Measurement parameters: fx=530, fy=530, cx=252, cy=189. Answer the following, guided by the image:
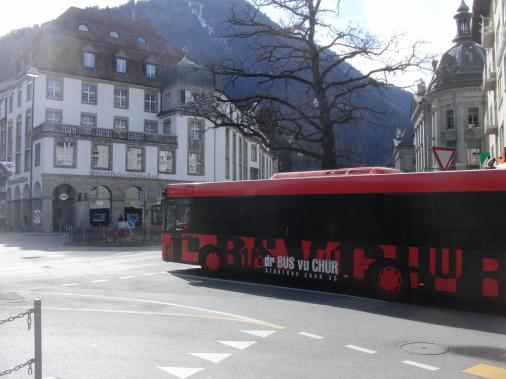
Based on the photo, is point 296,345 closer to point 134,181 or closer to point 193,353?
point 193,353

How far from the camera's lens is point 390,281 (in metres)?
11.4

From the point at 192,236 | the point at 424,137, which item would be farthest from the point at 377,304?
the point at 424,137

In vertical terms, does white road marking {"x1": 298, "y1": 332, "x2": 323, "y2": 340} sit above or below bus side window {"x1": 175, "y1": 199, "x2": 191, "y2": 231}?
below

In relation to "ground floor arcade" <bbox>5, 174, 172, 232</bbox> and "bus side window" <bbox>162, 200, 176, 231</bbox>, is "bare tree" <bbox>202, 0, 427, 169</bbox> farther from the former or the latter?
"ground floor arcade" <bbox>5, 174, 172, 232</bbox>

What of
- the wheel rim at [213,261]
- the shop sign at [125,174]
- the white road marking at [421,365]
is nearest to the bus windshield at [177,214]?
the wheel rim at [213,261]

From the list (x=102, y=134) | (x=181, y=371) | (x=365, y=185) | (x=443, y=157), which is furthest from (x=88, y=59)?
(x=181, y=371)

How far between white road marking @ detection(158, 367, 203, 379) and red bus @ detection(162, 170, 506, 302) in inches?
249

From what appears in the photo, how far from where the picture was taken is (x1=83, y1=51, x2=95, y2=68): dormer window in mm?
55469

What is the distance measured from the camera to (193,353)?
22.7 ft

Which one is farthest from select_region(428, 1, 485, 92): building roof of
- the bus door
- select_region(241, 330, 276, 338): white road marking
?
select_region(241, 330, 276, 338): white road marking

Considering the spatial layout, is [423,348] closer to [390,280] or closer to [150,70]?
[390,280]

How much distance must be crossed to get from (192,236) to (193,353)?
9253 mm

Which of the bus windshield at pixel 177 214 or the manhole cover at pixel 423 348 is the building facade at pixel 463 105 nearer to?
the bus windshield at pixel 177 214

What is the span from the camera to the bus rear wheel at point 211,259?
15.3 metres
